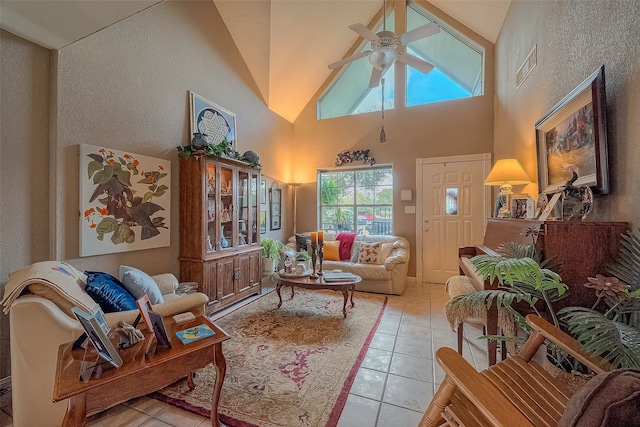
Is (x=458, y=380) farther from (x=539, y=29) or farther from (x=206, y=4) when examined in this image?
(x=206, y=4)

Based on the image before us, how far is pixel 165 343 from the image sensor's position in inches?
48.9

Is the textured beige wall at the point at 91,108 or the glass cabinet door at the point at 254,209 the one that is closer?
the textured beige wall at the point at 91,108

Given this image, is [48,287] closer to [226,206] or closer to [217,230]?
[217,230]

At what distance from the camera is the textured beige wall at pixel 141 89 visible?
219 cm

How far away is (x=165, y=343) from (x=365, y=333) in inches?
74.2

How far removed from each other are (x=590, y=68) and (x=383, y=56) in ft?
5.77

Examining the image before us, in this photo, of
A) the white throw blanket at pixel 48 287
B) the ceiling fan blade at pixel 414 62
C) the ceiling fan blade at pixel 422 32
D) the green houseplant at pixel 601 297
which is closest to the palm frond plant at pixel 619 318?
the green houseplant at pixel 601 297

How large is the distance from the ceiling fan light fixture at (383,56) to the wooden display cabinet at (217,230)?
2.08 metres

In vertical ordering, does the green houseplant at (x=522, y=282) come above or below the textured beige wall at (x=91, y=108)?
below

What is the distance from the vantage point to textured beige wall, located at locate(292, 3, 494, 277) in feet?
13.9

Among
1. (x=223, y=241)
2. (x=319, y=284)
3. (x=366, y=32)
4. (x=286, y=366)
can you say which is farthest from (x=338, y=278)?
(x=366, y=32)

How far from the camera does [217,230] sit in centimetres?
321

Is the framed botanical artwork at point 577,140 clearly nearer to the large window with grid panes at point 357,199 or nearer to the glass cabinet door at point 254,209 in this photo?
the large window with grid panes at point 357,199

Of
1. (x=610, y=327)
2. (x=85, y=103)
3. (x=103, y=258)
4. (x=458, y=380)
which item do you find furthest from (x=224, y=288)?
(x=610, y=327)
